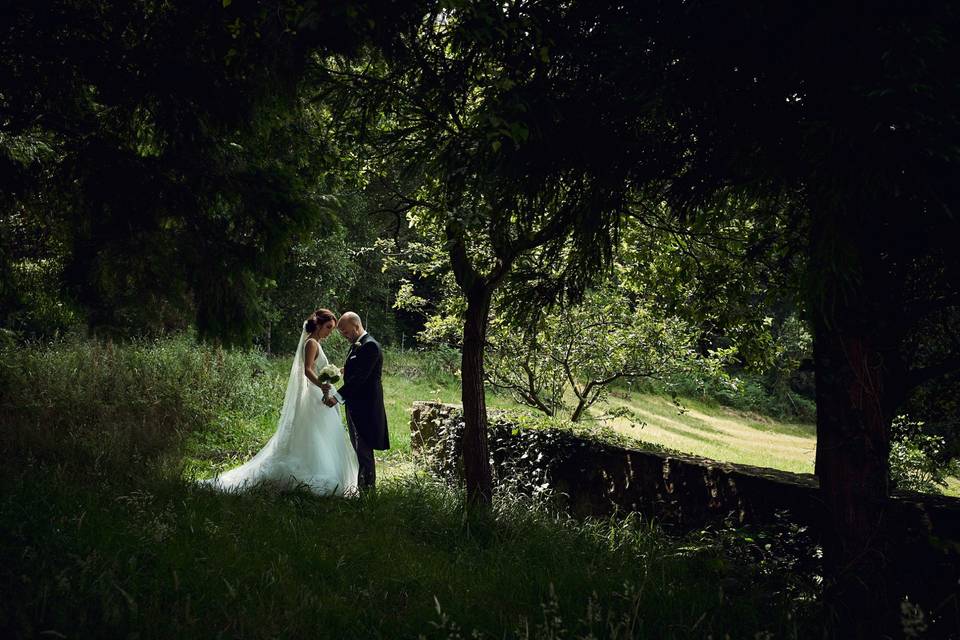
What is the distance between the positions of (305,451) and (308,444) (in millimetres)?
90

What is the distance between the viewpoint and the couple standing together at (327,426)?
765 centimetres

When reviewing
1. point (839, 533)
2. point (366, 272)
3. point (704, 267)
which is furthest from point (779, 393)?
point (839, 533)

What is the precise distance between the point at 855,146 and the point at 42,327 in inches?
812

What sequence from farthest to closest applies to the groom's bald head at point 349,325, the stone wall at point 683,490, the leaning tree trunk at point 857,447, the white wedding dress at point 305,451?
the groom's bald head at point 349,325
the white wedding dress at point 305,451
the stone wall at point 683,490
the leaning tree trunk at point 857,447

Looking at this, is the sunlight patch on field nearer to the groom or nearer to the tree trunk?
the groom

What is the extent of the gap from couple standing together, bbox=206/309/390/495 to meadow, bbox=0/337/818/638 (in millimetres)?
589

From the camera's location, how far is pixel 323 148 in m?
6.10

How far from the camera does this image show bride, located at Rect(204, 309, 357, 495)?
751cm

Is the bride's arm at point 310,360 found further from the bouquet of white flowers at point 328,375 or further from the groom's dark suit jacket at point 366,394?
the groom's dark suit jacket at point 366,394

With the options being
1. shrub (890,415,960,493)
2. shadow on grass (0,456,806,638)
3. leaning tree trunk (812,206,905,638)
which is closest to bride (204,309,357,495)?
shadow on grass (0,456,806,638)

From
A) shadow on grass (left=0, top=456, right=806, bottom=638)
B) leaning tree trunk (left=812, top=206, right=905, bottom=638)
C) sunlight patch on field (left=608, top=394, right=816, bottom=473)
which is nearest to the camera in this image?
shadow on grass (left=0, top=456, right=806, bottom=638)

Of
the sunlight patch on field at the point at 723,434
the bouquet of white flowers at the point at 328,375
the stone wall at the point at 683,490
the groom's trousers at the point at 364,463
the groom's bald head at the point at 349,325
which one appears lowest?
the sunlight patch on field at the point at 723,434

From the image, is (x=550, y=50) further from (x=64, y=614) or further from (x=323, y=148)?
(x=64, y=614)

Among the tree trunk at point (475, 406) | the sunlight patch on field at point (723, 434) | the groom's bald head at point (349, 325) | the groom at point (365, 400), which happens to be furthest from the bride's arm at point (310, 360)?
the sunlight patch on field at point (723, 434)
